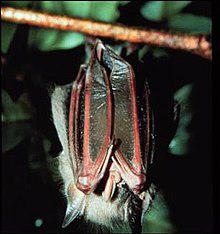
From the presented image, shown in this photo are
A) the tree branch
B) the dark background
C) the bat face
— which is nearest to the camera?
the bat face

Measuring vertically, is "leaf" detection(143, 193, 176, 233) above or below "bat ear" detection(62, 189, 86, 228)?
below

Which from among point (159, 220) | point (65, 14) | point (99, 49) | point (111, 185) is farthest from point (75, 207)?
point (65, 14)

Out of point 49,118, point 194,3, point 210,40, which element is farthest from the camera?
point 194,3

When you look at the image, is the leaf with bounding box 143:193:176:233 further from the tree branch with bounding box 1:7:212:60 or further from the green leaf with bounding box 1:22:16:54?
the green leaf with bounding box 1:22:16:54

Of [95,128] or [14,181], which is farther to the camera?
[14,181]

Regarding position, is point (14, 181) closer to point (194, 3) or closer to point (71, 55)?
point (71, 55)

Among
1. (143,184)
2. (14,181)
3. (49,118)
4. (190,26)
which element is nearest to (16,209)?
(14,181)

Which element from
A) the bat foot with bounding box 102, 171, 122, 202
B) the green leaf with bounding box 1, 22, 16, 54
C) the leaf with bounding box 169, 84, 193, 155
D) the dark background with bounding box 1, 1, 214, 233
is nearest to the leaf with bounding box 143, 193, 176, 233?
the dark background with bounding box 1, 1, 214, 233

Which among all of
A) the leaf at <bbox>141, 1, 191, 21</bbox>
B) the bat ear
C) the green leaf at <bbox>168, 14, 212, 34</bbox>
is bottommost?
the bat ear
